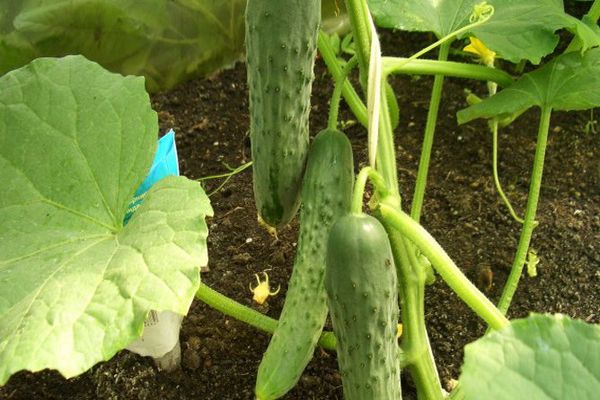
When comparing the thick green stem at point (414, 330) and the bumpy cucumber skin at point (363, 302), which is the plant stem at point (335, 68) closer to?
the thick green stem at point (414, 330)

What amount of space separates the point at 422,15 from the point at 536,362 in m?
1.25

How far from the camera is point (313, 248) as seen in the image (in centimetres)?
174

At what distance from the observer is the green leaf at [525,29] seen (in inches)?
80.9

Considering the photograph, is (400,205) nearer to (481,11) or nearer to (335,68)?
(335,68)

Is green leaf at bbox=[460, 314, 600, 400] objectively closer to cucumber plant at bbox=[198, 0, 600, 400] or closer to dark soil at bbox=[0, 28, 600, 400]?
cucumber plant at bbox=[198, 0, 600, 400]

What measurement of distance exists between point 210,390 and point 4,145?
2.90ft

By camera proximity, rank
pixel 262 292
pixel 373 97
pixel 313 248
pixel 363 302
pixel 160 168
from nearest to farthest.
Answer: pixel 363 302 < pixel 373 97 < pixel 313 248 < pixel 160 168 < pixel 262 292

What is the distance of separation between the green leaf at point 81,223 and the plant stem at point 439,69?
628 mm

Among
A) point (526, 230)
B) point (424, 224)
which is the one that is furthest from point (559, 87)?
point (424, 224)

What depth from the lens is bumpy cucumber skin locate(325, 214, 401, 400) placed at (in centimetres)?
144

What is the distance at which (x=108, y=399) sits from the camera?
85.4 inches

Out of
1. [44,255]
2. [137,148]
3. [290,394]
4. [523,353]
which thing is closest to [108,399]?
[290,394]

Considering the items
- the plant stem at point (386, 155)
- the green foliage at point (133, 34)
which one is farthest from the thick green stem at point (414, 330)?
the green foliage at point (133, 34)

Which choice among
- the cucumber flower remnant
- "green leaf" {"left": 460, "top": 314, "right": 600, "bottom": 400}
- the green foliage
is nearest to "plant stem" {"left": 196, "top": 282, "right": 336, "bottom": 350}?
the cucumber flower remnant
